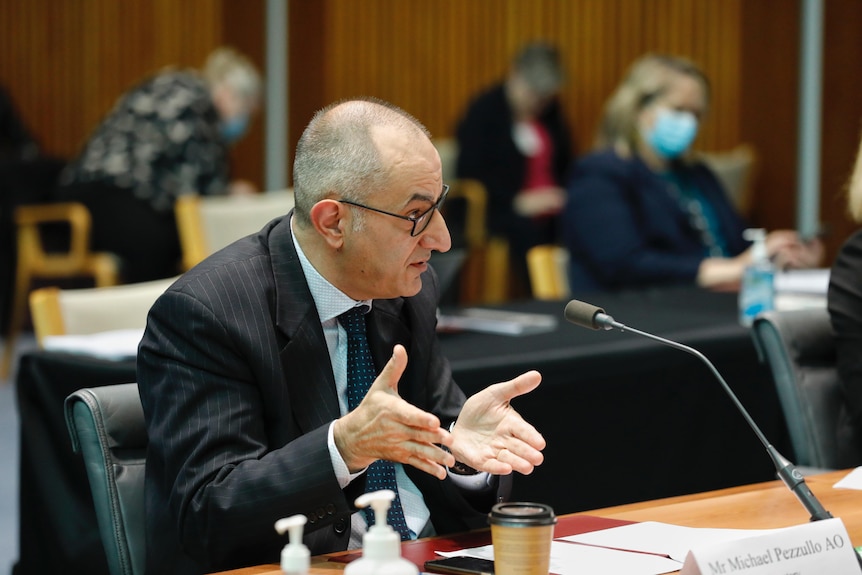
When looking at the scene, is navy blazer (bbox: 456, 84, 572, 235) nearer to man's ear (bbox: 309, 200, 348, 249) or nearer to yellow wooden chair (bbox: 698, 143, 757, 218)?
yellow wooden chair (bbox: 698, 143, 757, 218)

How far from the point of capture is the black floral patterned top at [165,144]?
6.16m

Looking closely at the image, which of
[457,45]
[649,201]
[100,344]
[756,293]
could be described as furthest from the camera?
[457,45]

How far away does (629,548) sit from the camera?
5.74ft

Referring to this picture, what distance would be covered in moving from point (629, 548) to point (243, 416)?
569 millimetres

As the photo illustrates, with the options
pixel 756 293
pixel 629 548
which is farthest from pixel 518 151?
pixel 629 548

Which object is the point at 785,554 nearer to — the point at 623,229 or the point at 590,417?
the point at 590,417

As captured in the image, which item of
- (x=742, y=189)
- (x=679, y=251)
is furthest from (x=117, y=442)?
(x=742, y=189)

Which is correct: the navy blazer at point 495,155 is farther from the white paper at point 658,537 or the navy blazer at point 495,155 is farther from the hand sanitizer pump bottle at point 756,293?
the white paper at point 658,537

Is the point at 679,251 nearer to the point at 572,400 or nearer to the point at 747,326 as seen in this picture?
the point at 747,326

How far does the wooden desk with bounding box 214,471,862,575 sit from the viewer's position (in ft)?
6.02

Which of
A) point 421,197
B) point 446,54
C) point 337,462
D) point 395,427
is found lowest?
point 337,462

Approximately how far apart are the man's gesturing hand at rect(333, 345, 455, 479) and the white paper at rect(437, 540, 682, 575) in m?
0.16

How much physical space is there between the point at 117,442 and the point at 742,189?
5.76m

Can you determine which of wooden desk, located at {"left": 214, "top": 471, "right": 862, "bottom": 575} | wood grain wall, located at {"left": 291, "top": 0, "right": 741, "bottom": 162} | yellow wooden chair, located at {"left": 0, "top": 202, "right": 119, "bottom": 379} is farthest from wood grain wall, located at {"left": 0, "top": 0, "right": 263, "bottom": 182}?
wooden desk, located at {"left": 214, "top": 471, "right": 862, "bottom": 575}
